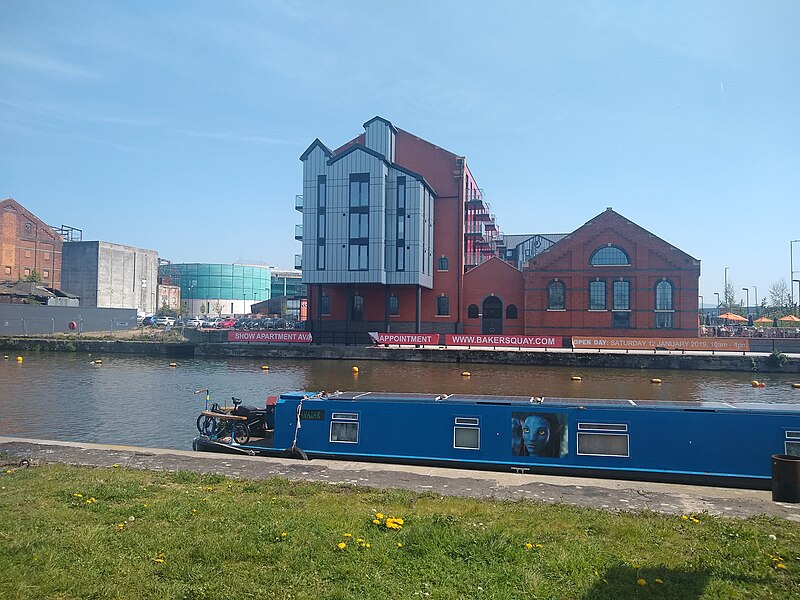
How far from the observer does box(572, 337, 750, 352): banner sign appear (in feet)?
144

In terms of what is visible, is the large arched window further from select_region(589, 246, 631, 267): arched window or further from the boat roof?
the boat roof

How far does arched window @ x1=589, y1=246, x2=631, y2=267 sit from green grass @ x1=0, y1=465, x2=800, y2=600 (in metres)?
45.6

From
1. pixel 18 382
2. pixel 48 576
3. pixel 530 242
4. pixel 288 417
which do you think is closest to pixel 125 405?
pixel 18 382

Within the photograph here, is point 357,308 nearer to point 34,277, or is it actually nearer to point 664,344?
point 664,344

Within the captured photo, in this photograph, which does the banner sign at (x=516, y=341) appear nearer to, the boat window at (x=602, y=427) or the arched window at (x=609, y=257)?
the arched window at (x=609, y=257)

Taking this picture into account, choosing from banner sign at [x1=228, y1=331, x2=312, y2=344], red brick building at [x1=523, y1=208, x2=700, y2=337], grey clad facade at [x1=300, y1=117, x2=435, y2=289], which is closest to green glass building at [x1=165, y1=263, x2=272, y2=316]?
banner sign at [x1=228, y1=331, x2=312, y2=344]

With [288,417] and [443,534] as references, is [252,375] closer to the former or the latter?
[288,417]

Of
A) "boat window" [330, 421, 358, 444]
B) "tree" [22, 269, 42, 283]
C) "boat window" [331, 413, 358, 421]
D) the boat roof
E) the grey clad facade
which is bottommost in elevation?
"boat window" [330, 421, 358, 444]

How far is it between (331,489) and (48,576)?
4765 mm

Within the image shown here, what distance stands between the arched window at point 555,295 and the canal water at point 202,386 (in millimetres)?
11156

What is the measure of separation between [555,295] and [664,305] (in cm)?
867

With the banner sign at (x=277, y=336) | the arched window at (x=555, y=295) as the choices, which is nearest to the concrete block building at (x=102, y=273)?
the banner sign at (x=277, y=336)

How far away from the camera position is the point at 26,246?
81.6 meters

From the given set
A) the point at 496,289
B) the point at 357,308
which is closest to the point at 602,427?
the point at 496,289
